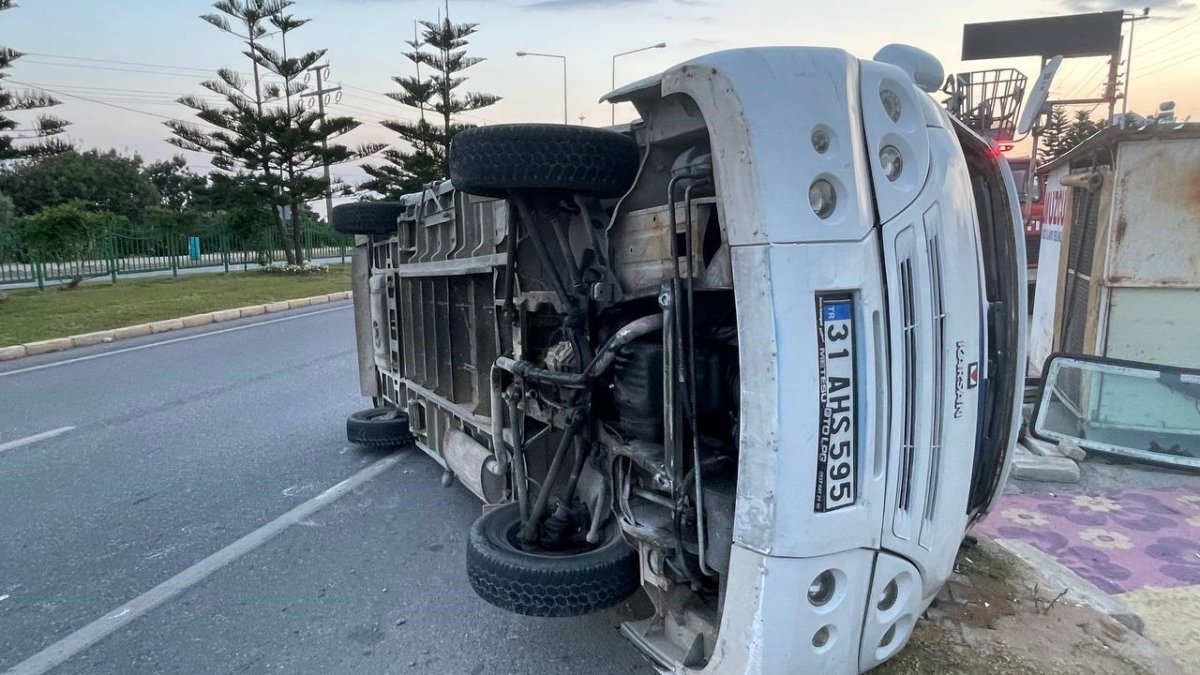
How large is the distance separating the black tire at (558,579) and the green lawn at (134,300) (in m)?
11.1

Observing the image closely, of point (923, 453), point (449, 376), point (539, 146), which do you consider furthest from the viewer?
point (449, 376)

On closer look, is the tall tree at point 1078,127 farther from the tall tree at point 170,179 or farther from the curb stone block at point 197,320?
the tall tree at point 170,179

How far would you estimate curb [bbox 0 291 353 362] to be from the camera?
33.7 ft

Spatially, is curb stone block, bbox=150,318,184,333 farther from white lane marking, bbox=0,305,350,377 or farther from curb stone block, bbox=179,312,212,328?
white lane marking, bbox=0,305,350,377

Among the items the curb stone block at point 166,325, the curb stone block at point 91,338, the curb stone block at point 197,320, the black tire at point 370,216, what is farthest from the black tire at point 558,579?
the curb stone block at point 197,320

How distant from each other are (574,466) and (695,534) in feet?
2.40

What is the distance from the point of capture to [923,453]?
206 centimetres

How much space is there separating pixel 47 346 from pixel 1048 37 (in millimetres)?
19199

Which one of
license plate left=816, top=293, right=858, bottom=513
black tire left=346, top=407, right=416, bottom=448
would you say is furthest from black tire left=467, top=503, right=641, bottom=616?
black tire left=346, top=407, right=416, bottom=448

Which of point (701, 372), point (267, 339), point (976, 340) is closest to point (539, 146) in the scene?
point (701, 372)

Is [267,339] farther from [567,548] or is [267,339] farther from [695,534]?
[695,534]

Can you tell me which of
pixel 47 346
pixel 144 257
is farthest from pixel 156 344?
pixel 144 257

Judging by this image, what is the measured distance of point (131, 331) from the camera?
11805mm

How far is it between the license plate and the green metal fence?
19244 millimetres
